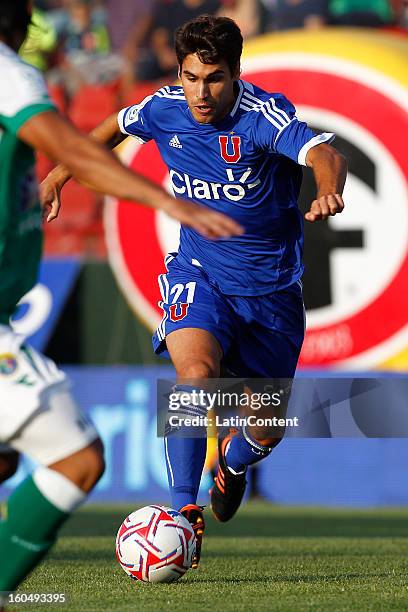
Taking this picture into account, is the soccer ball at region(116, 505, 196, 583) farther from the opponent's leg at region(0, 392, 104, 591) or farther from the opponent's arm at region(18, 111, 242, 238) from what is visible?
the opponent's arm at region(18, 111, 242, 238)

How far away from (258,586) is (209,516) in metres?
6.63

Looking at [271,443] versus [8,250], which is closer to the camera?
[8,250]

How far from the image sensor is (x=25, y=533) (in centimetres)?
427

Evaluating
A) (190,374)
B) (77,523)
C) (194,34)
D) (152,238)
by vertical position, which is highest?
(194,34)

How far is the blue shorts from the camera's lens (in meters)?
7.00

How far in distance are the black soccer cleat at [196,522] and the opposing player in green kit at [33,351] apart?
216 cm

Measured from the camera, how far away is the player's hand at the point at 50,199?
678cm

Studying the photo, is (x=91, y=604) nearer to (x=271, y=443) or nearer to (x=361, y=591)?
(x=361, y=591)

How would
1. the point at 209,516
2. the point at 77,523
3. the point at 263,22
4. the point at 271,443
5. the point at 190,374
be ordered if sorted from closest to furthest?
the point at 190,374, the point at 271,443, the point at 77,523, the point at 209,516, the point at 263,22

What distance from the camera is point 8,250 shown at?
14.6 feet

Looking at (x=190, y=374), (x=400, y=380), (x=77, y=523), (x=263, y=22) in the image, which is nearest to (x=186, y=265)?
(x=190, y=374)
